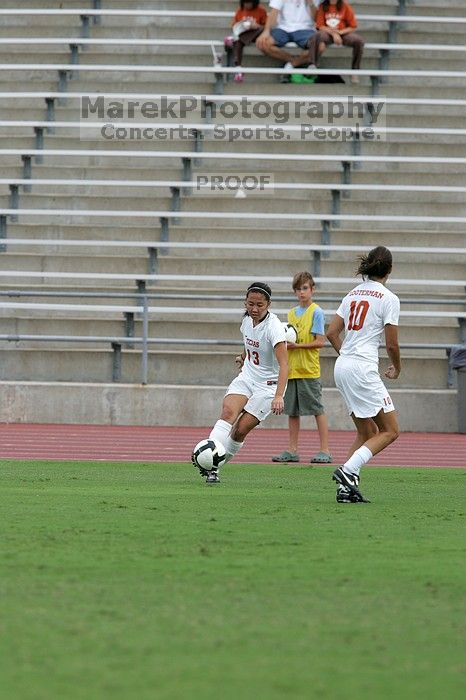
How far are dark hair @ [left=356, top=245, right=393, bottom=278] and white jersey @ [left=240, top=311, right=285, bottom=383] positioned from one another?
4.52 feet

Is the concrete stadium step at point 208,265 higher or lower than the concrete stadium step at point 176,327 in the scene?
higher

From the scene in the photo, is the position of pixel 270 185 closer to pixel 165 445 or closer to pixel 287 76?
pixel 287 76

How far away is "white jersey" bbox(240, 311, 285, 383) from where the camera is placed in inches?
432

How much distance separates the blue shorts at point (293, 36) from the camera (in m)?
23.8

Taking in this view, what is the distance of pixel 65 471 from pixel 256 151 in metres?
11.9

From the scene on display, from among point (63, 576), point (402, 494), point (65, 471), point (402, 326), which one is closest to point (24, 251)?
point (402, 326)

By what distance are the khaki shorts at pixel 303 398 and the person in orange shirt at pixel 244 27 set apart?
36.8ft

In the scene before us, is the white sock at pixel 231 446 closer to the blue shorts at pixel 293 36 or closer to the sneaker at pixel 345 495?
the sneaker at pixel 345 495

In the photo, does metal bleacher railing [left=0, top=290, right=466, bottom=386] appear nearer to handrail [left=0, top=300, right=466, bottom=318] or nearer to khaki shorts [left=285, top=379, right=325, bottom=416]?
handrail [left=0, top=300, right=466, bottom=318]

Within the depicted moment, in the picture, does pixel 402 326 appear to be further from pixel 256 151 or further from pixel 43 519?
pixel 43 519

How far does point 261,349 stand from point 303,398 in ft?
8.85

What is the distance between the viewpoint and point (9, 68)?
78.6ft

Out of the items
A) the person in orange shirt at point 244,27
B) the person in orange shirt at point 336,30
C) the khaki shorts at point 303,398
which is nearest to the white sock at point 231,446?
the khaki shorts at point 303,398

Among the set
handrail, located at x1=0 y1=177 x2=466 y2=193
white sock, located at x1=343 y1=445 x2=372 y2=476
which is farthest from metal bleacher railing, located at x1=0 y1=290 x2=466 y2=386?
white sock, located at x1=343 y1=445 x2=372 y2=476
